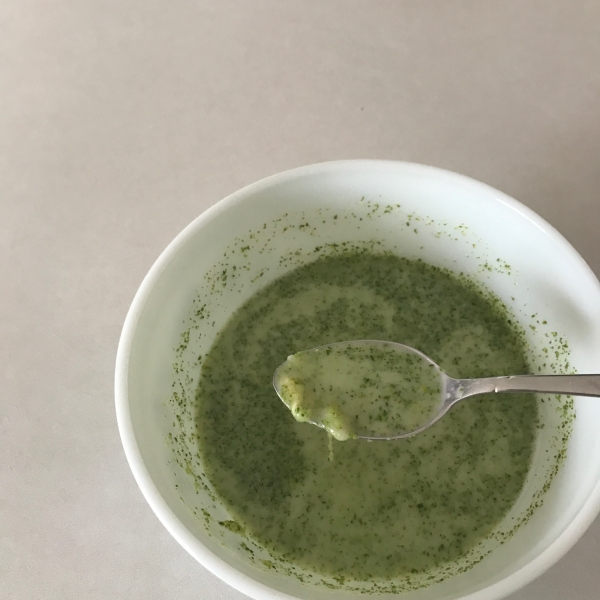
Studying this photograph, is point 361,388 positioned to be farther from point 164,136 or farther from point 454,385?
point 164,136

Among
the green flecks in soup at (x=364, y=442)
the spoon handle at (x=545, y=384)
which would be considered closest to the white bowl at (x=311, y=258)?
the green flecks in soup at (x=364, y=442)

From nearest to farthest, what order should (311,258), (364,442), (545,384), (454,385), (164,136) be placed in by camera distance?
1. (545,384)
2. (454,385)
3. (364,442)
4. (311,258)
5. (164,136)

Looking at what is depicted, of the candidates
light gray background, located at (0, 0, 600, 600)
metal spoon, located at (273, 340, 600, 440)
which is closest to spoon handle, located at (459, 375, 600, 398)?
metal spoon, located at (273, 340, 600, 440)

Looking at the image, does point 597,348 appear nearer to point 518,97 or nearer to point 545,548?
point 545,548

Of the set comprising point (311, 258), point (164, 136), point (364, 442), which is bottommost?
point (364, 442)

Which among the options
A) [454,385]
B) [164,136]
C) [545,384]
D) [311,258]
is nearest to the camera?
[545,384]

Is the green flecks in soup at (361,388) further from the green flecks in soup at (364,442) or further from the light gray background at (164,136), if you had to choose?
the light gray background at (164,136)

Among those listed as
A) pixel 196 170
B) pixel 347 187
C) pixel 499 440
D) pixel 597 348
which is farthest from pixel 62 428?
pixel 597 348

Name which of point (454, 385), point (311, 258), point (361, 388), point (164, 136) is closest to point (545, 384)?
point (454, 385)
